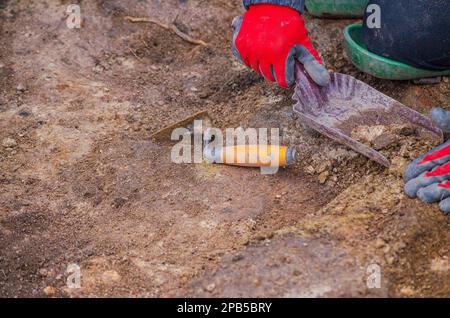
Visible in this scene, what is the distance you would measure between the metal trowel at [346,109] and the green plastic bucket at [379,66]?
0.21 meters

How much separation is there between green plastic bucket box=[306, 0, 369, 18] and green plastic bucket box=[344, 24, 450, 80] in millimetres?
307

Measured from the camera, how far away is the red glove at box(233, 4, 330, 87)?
100 inches

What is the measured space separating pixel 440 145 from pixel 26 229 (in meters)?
1.61

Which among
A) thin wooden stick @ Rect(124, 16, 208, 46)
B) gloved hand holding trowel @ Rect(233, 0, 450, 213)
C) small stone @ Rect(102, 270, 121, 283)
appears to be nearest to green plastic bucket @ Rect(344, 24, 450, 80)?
gloved hand holding trowel @ Rect(233, 0, 450, 213)

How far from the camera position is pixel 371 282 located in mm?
1895

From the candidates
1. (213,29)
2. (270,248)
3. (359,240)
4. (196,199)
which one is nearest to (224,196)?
(196,199)

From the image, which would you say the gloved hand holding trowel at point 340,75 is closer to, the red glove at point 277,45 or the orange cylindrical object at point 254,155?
the red glove at point 277,45

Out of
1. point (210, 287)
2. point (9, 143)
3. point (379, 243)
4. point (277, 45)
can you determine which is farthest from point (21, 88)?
point (379, 243)

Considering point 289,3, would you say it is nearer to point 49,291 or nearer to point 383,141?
point 383,141

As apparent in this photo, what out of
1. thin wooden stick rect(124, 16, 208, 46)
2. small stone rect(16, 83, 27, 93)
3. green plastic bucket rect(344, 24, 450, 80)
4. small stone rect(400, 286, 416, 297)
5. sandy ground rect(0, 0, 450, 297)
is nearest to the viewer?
small stone rect(400, 286, 416, 297)

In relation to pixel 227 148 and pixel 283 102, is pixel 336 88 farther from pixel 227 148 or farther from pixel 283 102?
pixel 227 148

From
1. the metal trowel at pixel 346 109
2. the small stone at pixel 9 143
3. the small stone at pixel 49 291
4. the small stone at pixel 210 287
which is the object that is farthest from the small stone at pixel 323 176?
the small stone at pixel 9 143

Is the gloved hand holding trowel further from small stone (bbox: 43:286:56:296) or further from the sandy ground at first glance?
small stone (bbox: 43:286:56:296)

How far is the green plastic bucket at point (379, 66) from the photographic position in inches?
110
